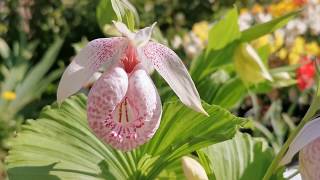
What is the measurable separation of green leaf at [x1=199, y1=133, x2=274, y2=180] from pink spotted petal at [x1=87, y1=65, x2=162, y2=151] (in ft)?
0.59

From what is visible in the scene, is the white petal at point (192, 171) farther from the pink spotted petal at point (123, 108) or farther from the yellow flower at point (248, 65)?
the yellow flower at point (248, 65)

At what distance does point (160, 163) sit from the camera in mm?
802

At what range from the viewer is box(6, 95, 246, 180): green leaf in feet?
2.53

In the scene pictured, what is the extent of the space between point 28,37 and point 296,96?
117 cm

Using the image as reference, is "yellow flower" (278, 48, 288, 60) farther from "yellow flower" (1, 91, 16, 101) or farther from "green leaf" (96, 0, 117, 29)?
"green leaf" (96, 0, 117, 29)

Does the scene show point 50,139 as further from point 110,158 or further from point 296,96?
point 296,96

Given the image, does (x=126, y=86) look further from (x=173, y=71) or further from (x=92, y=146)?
(x=92, y=146)

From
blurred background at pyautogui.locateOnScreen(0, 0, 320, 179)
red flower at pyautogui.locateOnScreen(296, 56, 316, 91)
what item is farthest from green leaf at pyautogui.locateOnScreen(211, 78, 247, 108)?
red flower at pyautogui.locateOnScreen(296, 56, 316, 91)

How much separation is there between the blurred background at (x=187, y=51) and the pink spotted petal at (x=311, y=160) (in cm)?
40

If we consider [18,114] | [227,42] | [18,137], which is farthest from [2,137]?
[18,137]

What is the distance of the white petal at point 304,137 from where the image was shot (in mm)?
645

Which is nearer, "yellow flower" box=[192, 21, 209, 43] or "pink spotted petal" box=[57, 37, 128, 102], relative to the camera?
"pink spotted petal" box=[57, 37, 128, 102]

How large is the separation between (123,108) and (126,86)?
0.08 feet

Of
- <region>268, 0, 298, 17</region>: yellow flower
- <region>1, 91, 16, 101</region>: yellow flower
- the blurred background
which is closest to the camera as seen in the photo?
the blurred background
